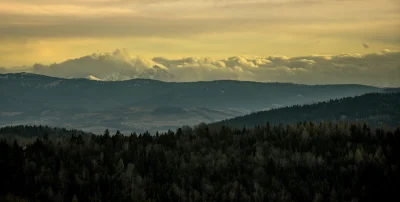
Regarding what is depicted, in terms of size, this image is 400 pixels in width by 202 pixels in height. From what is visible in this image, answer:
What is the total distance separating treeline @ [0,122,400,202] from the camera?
18.8 m

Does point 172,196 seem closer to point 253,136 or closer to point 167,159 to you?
point 167,159

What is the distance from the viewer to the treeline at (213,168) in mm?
18781

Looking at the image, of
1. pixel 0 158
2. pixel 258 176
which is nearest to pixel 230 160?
pixel 258 176

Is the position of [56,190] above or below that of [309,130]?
below

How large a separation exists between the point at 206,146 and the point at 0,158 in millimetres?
8924

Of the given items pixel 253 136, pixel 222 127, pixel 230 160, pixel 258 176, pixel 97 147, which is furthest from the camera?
pixel 222 127

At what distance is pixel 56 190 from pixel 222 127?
464 inches

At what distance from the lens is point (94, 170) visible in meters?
21.2

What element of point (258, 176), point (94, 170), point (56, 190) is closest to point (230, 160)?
point (258, 176)

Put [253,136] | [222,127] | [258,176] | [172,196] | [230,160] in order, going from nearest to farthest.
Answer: [172,196] < [258,176] < [230,160] < [253,136] < [222,127]

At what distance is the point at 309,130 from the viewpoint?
26891mm

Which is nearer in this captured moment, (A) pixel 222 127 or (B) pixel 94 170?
(B) pixel 94 170

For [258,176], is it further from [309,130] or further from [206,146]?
[309,130]

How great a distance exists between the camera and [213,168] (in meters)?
21.4
